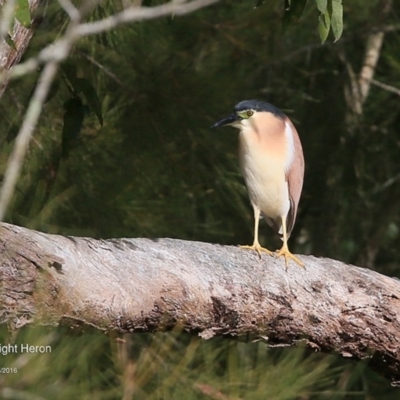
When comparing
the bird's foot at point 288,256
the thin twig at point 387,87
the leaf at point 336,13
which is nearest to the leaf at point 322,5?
the leaf at point 336,13

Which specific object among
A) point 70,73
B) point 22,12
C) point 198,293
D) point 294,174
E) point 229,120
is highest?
point 22,12

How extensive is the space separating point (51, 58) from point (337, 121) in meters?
2.94

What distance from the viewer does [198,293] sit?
2.04 m

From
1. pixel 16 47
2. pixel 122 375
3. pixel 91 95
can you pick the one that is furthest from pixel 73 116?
pixel 122 375

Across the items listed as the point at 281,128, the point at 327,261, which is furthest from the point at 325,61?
the point at 327,261

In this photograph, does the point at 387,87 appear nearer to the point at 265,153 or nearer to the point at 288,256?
the point at 265,153

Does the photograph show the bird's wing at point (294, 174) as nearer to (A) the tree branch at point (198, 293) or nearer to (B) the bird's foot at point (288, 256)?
(B) the bird's foot at point (288, 256)

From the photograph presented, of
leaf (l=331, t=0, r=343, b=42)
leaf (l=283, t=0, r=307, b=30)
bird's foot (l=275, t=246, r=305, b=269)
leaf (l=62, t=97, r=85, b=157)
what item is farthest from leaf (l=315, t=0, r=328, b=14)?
leaf (l=62, t=97, r=85, b=157)

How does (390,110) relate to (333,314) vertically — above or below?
above

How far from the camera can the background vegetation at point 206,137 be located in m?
2.99

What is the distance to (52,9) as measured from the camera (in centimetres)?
297

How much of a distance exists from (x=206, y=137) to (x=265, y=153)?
0.58m

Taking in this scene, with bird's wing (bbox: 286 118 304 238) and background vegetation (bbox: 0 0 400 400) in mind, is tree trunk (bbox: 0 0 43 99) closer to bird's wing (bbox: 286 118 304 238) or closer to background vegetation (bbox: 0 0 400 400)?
background vegetation (bbox: 0 0 400 400)

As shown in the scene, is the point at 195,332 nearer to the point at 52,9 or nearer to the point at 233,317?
the point at 233,317
